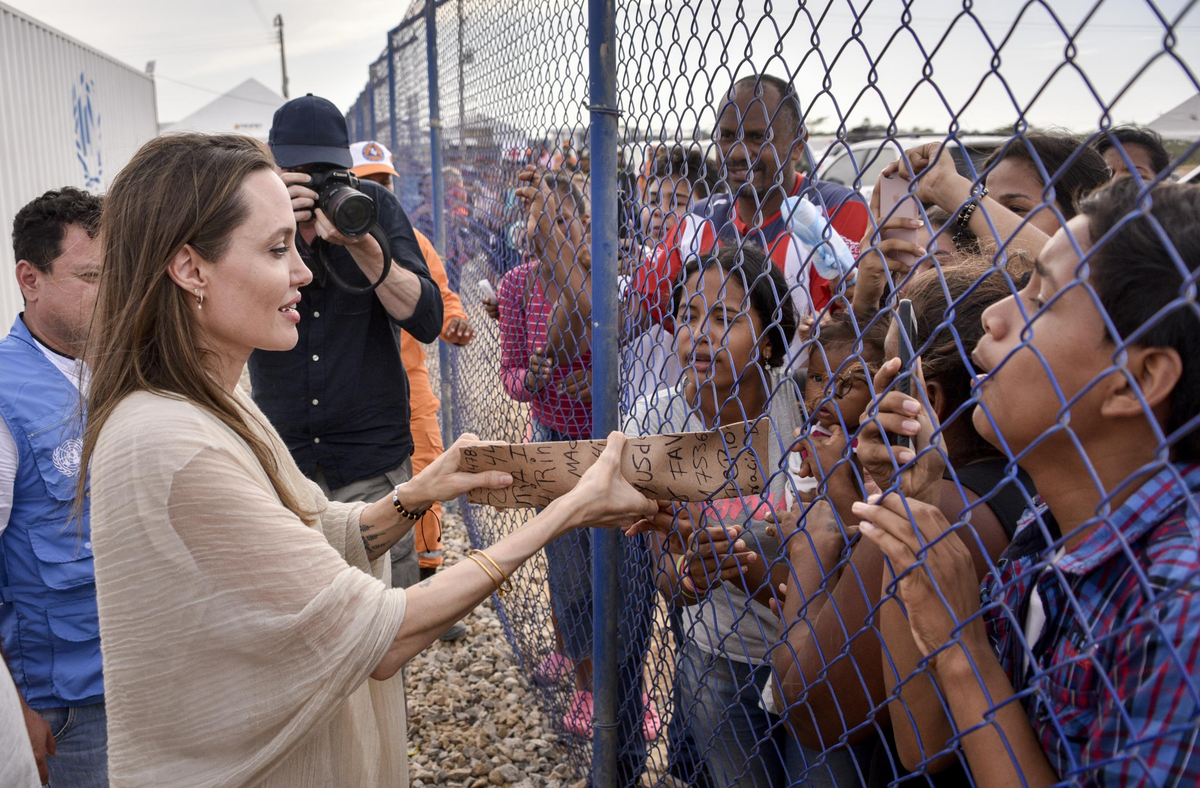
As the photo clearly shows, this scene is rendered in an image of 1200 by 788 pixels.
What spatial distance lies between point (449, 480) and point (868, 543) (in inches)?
36.4

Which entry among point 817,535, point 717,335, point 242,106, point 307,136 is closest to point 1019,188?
point 717,335

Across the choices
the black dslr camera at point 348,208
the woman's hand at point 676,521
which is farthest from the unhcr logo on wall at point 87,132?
the woman's hand at point 676,521

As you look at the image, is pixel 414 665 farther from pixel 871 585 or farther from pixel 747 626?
pixel 871 585

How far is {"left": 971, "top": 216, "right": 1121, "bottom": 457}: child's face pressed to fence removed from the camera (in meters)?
0.78

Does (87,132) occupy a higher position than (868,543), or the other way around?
(87,132)

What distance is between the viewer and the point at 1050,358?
32.4 inches

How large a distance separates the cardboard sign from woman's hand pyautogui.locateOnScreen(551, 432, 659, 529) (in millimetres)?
30

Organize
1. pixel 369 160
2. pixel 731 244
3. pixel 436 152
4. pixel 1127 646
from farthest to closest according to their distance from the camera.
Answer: pixel 436 152 < pixel 369 160 < pixel 731 244 < pixel 1127 646

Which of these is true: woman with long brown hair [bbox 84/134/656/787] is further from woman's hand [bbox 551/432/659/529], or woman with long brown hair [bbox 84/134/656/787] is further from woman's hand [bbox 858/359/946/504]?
woman's hand [bbox 858/359/946/504]

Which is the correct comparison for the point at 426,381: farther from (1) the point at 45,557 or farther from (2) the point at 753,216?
(2) the point at 753,216

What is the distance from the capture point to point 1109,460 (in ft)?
2.68

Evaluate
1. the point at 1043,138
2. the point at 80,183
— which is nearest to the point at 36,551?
the point at 1043,138

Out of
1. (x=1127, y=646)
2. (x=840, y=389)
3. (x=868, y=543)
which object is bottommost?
(x=1127, y=646)

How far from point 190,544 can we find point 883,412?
1085 mm
